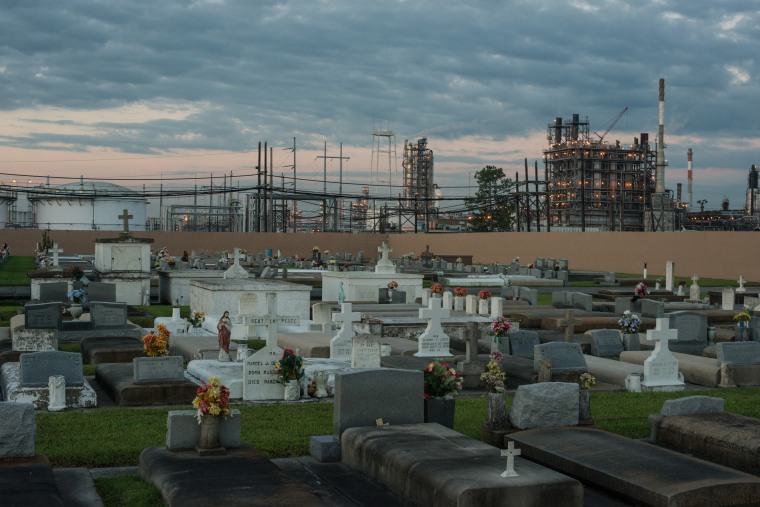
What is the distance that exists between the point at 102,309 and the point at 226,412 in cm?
1401

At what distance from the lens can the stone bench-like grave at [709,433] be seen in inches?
407

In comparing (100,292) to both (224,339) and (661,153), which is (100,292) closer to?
(224,339)

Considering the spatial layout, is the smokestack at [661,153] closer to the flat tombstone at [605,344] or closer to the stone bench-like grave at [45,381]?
the flat tombstone at [605,344]

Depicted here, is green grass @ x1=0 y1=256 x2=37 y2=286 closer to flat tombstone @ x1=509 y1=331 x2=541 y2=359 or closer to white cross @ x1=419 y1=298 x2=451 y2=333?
white cross @ x1=419 y1=298 x2=451 y2=333

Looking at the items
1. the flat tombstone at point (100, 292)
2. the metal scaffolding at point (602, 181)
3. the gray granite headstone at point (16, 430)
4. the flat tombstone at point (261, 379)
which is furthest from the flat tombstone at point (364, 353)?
the metal scaffolding at point (602, 181)

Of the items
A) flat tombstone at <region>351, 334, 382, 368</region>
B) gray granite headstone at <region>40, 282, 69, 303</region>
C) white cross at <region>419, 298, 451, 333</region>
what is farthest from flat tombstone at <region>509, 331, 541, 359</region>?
gray granite headstone at <region>40, 282, 69, 303</region>

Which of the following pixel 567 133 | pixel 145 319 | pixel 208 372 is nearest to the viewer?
pixel 208 372

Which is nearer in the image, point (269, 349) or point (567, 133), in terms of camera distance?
point (269, 349)

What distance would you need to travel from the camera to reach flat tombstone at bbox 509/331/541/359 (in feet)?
65.5

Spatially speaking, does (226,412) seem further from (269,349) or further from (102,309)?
(102,309)

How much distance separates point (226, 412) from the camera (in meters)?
10.1

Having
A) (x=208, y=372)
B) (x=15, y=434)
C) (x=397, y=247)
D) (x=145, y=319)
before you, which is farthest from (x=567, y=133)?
(x=15, y=434)

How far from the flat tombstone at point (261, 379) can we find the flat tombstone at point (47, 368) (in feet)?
8.01

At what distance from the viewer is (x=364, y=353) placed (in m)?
16.3
